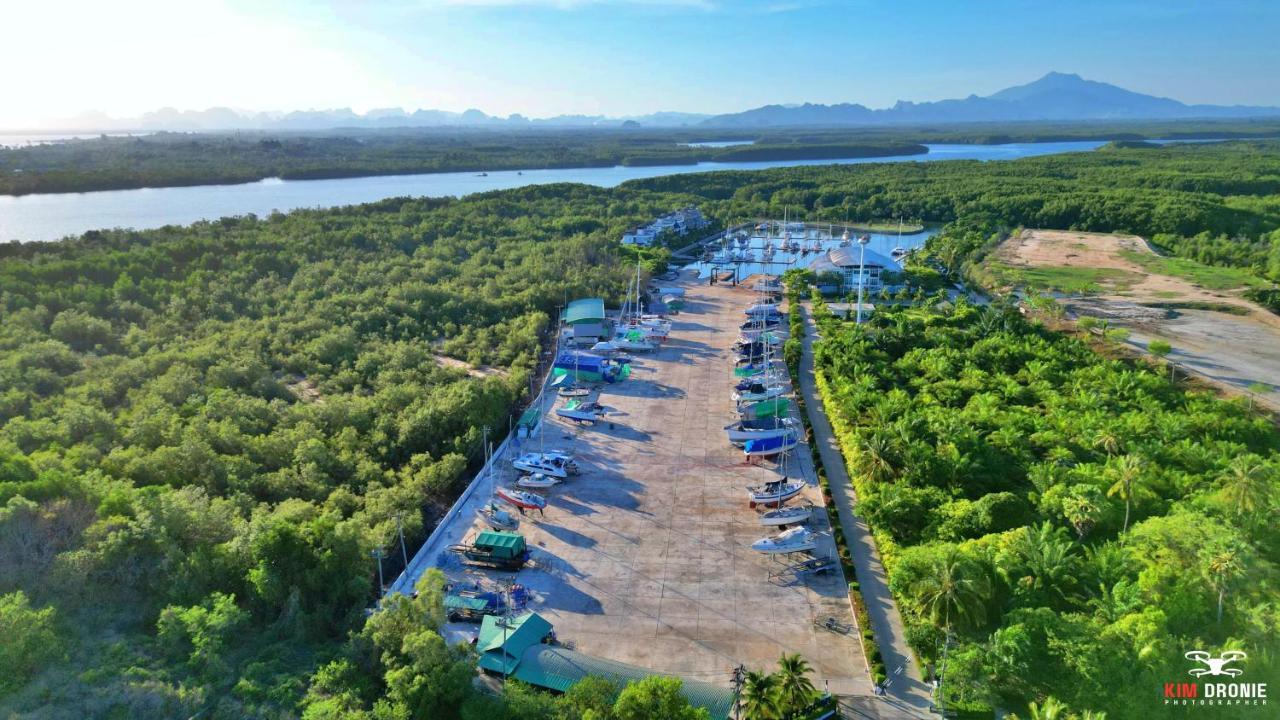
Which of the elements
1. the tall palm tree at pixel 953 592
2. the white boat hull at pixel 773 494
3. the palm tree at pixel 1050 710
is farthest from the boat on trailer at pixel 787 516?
the palm tree at pixel 1050 710

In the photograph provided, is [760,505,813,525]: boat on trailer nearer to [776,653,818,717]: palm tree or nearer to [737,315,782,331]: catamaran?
[776,653,818,717]: palm tree

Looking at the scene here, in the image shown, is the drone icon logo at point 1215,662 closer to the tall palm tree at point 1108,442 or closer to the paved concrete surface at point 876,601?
the paved concrete surface at point 876,601

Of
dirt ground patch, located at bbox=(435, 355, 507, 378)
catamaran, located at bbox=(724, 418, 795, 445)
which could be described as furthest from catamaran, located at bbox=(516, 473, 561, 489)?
dirt ground patch, located at bbox=(435, 355, 507, 378)

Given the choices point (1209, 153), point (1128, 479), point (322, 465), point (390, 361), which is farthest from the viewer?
point (1209, 153)

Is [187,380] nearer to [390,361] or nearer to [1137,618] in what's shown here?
[390,361]

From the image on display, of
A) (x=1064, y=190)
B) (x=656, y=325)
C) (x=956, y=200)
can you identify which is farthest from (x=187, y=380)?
(x=1064, y=190)

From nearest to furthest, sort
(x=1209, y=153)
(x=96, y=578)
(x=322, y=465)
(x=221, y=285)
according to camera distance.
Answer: (x=96, y=578)
(x=322, y=465)
(x=221, y=285)
(x=1209, y=153)
